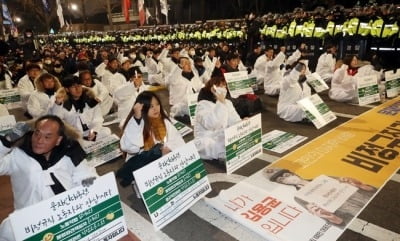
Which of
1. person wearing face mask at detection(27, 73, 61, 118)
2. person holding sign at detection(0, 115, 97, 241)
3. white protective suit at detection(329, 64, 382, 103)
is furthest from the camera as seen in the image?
white protective suit at detection(329, 64, 382, 103)

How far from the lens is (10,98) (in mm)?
9398

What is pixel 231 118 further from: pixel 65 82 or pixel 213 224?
pixel 65 82

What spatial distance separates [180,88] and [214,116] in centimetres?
371

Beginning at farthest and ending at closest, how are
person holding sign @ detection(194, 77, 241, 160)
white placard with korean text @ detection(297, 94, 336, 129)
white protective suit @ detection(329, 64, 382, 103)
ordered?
white protective suit @ detection(329, 64, 382, 103), white placard with korean text @ detection(297, 94, 336, 129), person holding sign @ detection(194, 77, 241, 160)

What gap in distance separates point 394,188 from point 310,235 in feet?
5.50

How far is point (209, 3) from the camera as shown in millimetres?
29656

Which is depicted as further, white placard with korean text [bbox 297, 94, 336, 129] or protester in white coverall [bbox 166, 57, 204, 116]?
protester in white coverall [bbox 166, 57, 204, 116]

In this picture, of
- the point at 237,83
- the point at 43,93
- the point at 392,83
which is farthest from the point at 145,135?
the point at 392,83

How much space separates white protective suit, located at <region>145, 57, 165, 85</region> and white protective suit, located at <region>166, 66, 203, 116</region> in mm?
3704

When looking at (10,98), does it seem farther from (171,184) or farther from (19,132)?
(171,184)

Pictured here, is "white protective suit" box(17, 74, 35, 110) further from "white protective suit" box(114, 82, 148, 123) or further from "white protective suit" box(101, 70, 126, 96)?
"white protective suit" box(114, 82, 148, 123)

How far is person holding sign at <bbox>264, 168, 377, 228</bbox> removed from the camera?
3426mm

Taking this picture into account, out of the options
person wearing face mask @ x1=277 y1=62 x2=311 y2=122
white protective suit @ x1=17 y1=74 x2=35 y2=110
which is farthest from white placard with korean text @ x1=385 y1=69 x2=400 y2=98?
white protective suit @ x1=17 y1=74 x2=35 y2=110

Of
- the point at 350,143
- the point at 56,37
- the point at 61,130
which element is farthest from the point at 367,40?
the point at 56,37
